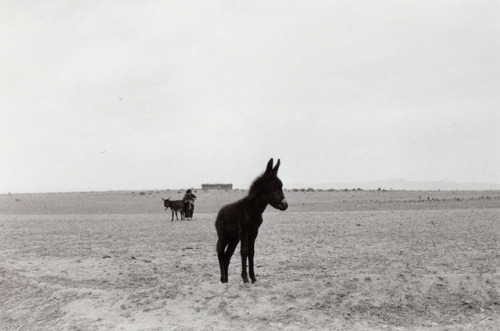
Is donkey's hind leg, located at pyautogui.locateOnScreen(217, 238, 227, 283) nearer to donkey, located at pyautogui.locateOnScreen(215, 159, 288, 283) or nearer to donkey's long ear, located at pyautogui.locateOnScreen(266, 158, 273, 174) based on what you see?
donkey, located at pyautogui.locateOnScreen(215, 159, 288, 283)

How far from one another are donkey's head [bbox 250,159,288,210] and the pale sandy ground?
5.17ft

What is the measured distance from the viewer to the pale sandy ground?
816 centimetres

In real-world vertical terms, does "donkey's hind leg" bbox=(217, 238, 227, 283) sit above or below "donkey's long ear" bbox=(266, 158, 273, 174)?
below

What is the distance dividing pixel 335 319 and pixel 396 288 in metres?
1.66

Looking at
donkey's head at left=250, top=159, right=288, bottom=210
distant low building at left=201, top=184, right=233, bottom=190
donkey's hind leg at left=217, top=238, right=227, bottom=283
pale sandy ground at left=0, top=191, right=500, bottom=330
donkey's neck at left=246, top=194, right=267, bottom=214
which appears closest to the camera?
pale sandy ground at left=0, top=191, right=500, bottom=330

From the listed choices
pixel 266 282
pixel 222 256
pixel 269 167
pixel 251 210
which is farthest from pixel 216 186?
pixel 269 167

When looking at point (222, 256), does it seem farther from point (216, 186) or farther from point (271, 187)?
point (216, 186)

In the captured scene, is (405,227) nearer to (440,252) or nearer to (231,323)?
(440,252)

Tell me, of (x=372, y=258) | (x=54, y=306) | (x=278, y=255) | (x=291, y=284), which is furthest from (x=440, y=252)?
(x=54, y=306)

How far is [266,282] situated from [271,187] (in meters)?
2.06

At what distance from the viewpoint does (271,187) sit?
350 inches

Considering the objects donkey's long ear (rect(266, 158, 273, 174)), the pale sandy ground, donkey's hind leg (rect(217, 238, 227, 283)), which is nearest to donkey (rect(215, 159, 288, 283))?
donkey's long ear (rect(266, 158, 273, 174))

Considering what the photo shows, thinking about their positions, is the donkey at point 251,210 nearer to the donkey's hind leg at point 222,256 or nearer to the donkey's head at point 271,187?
the donkey's head at point 271,187

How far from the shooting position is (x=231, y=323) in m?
7.84
